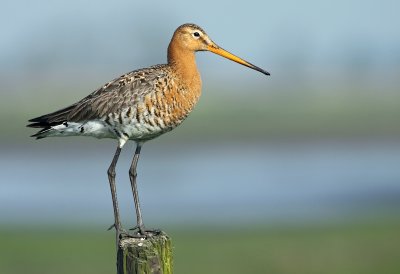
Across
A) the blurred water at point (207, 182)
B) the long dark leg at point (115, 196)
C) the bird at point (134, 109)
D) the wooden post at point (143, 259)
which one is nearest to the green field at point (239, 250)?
the blurred water at point (207, 182)

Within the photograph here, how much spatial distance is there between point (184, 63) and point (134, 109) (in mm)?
962

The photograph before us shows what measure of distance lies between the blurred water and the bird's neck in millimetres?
10513

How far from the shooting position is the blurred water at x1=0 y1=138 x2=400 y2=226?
2731 centimetres

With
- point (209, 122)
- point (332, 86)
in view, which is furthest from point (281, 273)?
point (332, 86)

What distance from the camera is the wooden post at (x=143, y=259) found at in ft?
30.9

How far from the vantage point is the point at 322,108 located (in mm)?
75875

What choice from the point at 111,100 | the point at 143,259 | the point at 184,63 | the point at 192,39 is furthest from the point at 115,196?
the point at 143,259

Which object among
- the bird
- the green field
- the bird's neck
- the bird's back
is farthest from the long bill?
the green field

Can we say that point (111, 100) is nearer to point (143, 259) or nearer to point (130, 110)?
point (130, 110)

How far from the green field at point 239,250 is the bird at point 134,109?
7156 millimetres

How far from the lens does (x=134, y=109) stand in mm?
12484

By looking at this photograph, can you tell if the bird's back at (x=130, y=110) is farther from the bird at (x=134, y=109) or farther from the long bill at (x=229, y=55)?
the long bill at (x=229, y=55)

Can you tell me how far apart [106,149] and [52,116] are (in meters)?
33.8

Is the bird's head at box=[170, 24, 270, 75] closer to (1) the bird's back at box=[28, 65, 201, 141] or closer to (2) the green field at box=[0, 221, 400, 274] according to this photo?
(1) the bird's back at box=[28, 65, 201, 141]
